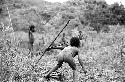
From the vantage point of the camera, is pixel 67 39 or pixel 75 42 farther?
pixel 67 39

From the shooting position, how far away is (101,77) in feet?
27.6

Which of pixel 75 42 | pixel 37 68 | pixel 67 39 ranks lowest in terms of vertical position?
pixel 67 39

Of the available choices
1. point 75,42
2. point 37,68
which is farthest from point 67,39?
point 75,42

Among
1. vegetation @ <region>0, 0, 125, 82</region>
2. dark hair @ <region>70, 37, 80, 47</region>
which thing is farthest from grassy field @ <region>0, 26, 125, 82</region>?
dark hair @ <region>70, 37, 80, 47</region>

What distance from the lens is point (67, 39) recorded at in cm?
1912

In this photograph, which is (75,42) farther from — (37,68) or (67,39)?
(67,39)

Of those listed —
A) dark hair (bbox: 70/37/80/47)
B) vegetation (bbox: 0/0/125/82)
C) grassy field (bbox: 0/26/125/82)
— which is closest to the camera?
grassy field (bbox: 0/26/125/82)

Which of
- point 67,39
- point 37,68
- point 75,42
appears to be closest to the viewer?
point 75,42

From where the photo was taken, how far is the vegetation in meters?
5.17

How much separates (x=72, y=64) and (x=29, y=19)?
2245cm

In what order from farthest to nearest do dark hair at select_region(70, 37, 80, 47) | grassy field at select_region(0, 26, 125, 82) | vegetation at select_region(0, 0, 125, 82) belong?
dark hair at select_region(70, 37, 80, 47), vegetation at select_region(0, 0, 125, 82), grassy field at select_region(0, 26, 125, 82)

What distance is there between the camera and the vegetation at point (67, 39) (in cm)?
517

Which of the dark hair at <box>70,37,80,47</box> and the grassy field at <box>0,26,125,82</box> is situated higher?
the dark hair at <box>70,37,80,47</box>

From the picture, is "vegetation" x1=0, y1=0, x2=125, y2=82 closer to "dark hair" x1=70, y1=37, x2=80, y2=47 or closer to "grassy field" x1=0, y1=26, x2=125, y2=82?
"grassy field" x1=0, y1=26, x2=125, y2=82
